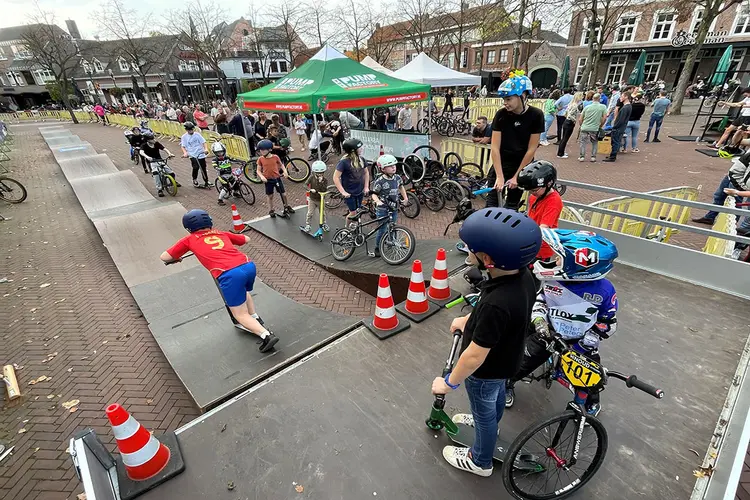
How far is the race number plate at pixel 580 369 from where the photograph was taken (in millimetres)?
2109

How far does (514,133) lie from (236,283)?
3.83m

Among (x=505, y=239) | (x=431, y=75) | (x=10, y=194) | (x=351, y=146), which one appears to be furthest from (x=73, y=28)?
(x=505, y=239)

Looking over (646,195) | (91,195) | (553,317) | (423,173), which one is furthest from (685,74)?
(91,195)

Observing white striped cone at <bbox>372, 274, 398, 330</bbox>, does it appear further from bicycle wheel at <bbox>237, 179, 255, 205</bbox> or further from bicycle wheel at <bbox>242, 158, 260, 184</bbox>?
bicycle wheel at <bbox>242, 158, 260, 184</bbox>

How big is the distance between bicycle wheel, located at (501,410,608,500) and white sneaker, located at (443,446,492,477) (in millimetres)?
223

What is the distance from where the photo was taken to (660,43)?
33.1 meters

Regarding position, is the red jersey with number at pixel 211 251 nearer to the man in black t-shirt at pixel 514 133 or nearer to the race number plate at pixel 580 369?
the race number plate at pixel 580 369

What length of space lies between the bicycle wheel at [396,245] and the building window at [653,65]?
42.1 metres

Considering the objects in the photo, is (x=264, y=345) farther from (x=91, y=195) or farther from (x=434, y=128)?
(x=434, y=128)

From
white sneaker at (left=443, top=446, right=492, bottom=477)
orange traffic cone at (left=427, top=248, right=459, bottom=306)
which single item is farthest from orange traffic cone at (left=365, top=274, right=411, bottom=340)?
white sneaker at (left=443, top=446, right=492, bottom=477)

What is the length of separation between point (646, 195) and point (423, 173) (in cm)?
534

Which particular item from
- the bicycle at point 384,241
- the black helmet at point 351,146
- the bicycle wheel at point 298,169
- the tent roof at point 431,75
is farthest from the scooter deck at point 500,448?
the tent roof at point 431,75

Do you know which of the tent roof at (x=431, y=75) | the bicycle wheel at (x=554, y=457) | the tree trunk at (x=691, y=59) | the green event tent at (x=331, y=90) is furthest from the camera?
the tree trunk at (x=691, y=59)

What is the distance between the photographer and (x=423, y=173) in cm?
918
